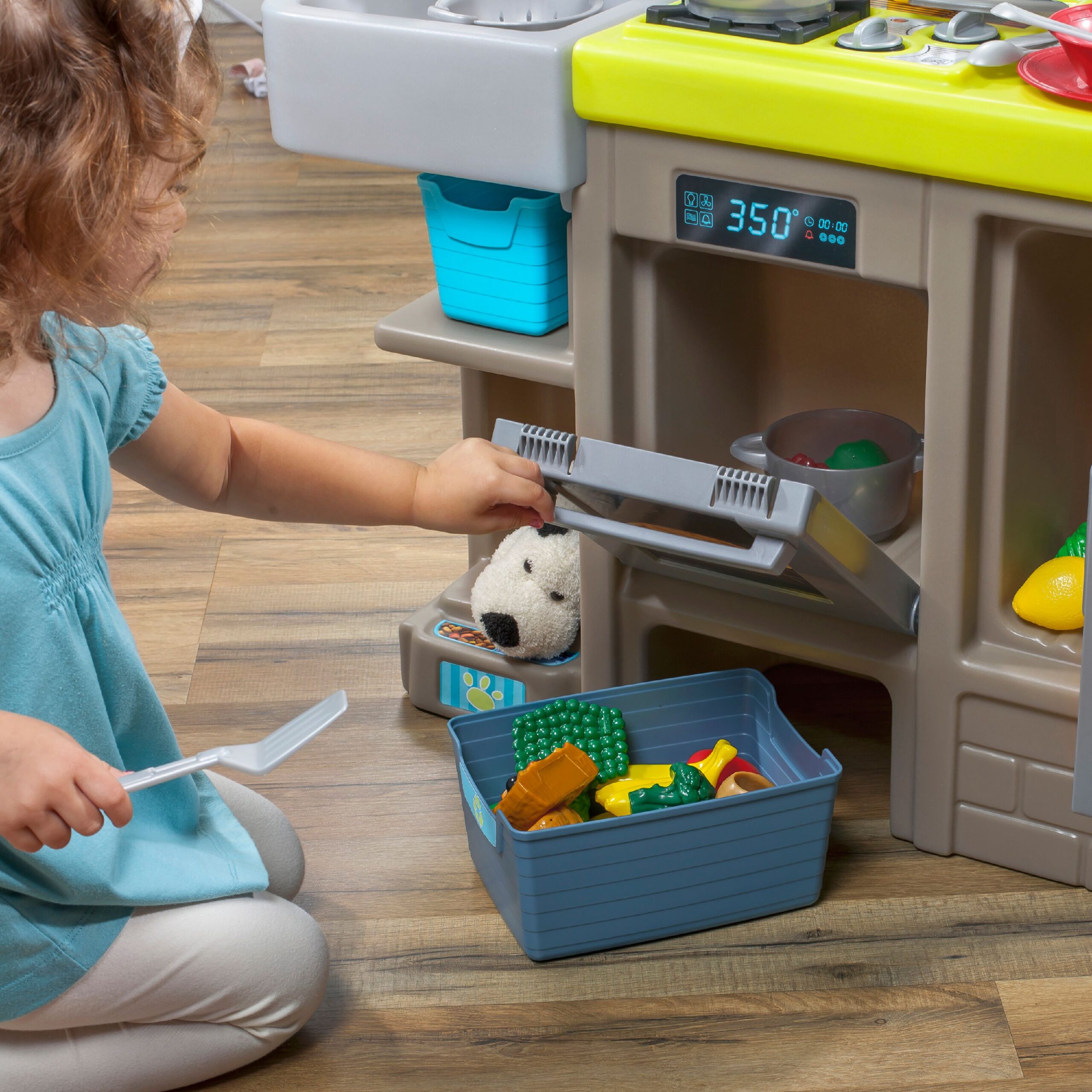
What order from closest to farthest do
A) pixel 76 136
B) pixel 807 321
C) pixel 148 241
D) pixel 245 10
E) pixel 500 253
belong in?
→ pixel 76 136
pixel 148 241
pixel 500 253
pixel 807 321
pixel 245 10

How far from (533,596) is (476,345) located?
9.0 inches

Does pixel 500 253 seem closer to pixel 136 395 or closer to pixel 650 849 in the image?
pixel 136 395

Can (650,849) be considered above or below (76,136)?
below

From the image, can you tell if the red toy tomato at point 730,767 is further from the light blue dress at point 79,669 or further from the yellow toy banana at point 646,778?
the light blue dress at point 79,669

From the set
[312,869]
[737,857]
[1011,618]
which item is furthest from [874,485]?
[312,869]

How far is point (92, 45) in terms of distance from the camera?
0.79 meters

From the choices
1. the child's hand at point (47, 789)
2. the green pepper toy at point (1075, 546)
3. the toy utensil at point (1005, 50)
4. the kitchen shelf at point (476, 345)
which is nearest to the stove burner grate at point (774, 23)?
the toy utensil at point (1005, 50)

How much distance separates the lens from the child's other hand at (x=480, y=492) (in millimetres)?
1071

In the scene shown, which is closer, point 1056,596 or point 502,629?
point 1056,596

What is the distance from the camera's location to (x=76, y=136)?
0.79 meters

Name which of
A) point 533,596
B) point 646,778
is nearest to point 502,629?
point 533,596

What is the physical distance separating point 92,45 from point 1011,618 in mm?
748

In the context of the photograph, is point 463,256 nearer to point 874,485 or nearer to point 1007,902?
point 874,485

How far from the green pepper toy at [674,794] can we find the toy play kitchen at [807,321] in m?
0.12
